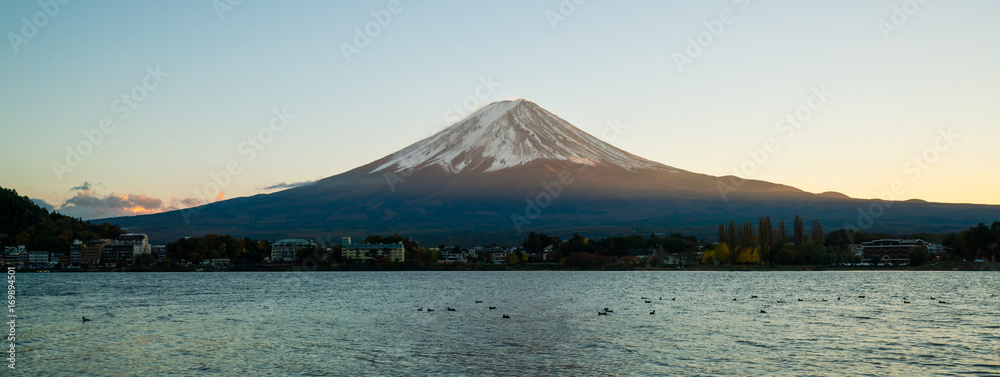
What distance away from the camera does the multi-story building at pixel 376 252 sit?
16612cm

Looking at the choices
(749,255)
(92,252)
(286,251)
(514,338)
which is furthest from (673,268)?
(514,338)

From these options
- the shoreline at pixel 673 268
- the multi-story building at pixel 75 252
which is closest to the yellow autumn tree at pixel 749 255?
the shoreline at pixel 673 268

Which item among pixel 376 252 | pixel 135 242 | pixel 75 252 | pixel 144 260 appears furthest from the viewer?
pixel 135 242

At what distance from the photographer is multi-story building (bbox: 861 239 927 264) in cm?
16150

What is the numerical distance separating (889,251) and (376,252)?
109 metres

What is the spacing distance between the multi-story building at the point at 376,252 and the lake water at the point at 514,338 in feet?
346

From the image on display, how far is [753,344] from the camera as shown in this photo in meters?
33.4

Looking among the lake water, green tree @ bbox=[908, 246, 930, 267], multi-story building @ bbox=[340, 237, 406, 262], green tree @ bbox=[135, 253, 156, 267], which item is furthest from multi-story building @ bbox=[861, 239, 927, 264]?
green tree @ bbox=[135, 253, 156, 267]

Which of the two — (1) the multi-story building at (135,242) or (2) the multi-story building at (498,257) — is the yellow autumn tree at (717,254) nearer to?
(2) the multi-story building at (498,257)

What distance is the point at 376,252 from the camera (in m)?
167

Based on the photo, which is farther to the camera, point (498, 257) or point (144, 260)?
point (498, 257)

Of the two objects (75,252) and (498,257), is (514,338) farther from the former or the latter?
(75,252)

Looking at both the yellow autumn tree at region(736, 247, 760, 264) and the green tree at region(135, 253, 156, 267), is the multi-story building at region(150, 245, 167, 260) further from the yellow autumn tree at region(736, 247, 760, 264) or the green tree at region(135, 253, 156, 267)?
the yellow autumn tree at region(736, 247, 760, 264)

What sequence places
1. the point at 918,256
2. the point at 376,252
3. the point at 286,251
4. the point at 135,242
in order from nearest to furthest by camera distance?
the point at 918,256 < the point at 376,252 < the point at 135,242 < the point at 286,251
